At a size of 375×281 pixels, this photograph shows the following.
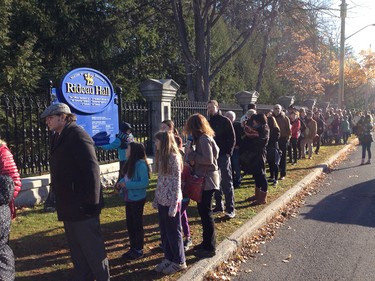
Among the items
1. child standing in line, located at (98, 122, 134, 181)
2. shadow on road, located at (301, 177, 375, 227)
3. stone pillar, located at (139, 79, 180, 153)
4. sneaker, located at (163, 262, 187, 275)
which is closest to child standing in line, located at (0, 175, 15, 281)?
sneaker, located at (163, 262, 187, 275)

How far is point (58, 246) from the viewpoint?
5059 mm

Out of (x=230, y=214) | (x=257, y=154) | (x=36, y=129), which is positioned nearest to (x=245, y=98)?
(x=257, y=154)

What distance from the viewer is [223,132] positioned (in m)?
6.14

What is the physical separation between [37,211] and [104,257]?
3.63m

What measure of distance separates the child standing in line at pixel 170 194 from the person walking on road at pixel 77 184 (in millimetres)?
787

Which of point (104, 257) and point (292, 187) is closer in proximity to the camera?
point (104, 257)

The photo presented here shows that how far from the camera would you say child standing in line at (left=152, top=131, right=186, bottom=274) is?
4.02 metres

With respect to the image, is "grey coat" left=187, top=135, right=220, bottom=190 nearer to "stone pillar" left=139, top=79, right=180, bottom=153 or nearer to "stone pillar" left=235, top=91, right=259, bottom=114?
"stone pillar" left=139, top=79, right=180, bottom=153

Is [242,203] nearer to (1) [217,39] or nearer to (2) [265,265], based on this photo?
(2) [265,265]

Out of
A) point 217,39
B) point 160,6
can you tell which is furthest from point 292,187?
point 217,39

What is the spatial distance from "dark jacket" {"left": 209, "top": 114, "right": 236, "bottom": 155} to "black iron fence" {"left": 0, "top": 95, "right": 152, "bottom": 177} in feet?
9.24

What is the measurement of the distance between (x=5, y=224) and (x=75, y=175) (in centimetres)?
66

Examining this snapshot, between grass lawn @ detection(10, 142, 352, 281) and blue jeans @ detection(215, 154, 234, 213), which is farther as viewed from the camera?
blue jeans @ detection(215, 154, 234, 213)

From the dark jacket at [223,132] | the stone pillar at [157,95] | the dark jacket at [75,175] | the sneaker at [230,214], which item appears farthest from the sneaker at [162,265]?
the stone pillar at [157,95]
